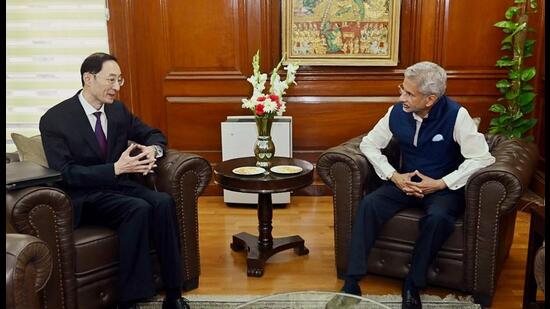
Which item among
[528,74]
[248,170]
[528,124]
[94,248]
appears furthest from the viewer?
[528,124]

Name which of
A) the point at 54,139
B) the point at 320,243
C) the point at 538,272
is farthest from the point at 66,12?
the point at 538,272

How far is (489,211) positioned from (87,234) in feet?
6.05

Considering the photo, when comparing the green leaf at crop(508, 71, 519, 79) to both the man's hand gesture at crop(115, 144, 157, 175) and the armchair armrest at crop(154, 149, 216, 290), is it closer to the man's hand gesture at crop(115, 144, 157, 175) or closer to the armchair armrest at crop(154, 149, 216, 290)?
the armchair armrest at crop(154, 149, 216, 290)

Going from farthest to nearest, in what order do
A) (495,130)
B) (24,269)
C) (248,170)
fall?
(495,130) → (248,170) → (24,269)

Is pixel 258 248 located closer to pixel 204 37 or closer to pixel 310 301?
pixel 310 301

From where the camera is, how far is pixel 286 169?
299cm

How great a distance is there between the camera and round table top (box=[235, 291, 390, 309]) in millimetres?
1823

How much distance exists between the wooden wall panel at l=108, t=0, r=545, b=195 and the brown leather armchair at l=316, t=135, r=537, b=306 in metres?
1.36

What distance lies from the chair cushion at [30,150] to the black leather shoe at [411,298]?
73.1 inches

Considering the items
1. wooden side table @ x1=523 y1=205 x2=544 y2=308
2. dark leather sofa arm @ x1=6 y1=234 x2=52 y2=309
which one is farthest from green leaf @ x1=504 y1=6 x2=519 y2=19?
dark leather sofa arm @ x1=6 y1=234 x2=52 y2=309

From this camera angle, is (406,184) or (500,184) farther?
(406,184)

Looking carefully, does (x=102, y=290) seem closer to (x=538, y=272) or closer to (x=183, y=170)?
(x=183, y=170)

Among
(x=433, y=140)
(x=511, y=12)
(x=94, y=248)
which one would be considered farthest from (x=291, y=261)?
(x=511, y=12)

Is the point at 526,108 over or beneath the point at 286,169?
over
